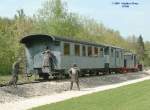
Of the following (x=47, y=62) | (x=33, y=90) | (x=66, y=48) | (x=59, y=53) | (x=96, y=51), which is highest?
(x=96, y=51)

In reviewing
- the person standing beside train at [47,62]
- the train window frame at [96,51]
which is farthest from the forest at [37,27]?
the person standing beside train at [47,62]

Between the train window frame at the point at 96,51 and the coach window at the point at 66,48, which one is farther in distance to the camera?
the train window frame at the point at 96,51

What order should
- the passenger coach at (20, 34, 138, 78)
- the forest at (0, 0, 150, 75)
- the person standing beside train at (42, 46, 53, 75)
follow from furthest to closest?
the forest at (0, 0, 150, 75)
the passenger coach at (20, 34, 138, 78)
the person standing beside train at (42, 46, 53, 75)

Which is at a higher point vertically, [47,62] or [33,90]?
[47,62]

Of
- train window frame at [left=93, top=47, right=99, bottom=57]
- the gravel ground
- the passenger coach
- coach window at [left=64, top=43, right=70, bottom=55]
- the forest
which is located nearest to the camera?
the gravel ground

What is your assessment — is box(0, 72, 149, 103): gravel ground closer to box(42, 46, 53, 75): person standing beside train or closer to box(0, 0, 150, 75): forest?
box(42, 46, 53, 75): person standing beside train

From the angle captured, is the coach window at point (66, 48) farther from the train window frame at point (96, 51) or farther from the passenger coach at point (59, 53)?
the train window frame at point (96, 51)

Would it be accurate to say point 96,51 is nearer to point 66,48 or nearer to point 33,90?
point 66,48

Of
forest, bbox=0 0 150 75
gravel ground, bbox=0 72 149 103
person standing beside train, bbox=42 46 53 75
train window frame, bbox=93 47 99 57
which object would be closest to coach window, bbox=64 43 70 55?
person standing beside train, bbox=42 46 53 75

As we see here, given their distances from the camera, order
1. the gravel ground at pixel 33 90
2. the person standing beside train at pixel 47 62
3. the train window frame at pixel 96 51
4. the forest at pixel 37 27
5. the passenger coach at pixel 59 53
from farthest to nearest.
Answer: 1. the forest at pixel 37 27
2. the train window frame at pixel 96 51
3. the passenger coach at pixel 59 53
4. the person standing beside train at pixel 47 62
5. the gravel ground at pixel 33 90

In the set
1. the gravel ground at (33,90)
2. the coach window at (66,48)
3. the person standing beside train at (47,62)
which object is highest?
the coach window at (66,48)

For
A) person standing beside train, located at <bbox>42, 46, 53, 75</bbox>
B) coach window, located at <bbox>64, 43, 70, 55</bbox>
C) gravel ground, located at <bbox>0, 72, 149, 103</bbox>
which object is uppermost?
coach window, located at <bbox>64, 43, 70, 55</bbox>

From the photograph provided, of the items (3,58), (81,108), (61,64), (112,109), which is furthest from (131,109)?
(3,58)

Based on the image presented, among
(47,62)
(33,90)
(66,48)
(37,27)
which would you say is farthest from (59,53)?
(37,27)
